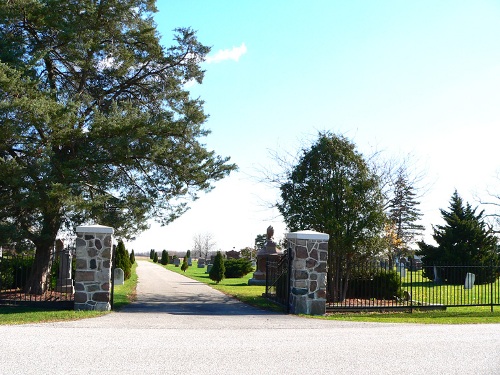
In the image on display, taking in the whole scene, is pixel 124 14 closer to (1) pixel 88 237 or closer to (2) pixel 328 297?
(1) pixel 88 237

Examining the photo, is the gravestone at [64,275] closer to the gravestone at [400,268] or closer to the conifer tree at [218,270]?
the conifer tree at [218,270]

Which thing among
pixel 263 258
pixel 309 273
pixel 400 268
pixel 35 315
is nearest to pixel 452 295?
pixel 400 268

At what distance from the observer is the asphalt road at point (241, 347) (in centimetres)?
670

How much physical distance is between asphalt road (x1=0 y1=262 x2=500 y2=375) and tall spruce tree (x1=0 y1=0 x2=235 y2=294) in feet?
17.1

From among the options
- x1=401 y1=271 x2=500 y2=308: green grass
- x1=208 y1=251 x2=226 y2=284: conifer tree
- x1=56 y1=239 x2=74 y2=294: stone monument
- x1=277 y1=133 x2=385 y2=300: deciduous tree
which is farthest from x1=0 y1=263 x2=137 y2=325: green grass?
x1=208 y1=251 x2=226 y2=284: conifer tree

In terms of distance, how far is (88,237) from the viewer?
44.2 ft

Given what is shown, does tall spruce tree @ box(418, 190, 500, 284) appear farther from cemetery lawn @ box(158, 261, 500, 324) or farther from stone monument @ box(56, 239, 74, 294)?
stone monument @ box(56, 239, 74, 294)

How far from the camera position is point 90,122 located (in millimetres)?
16422

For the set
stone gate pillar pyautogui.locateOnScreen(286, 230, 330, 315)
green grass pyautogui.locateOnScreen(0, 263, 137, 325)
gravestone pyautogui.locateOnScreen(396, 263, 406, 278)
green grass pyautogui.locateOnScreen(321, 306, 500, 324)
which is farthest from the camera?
gravestone pyautogui.locateOnScreen(396, 263, 406, 278)

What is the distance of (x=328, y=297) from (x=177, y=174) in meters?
6.44

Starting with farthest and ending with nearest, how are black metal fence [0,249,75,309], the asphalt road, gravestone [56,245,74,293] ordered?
gravestone [56,245,74,293] < black metal fence [0,249,75,309] < the asphalt road

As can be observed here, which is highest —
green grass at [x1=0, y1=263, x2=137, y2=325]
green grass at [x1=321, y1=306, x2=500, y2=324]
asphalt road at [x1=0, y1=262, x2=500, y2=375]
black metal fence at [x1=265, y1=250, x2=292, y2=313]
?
black metal fence at [x1=265, y1=250, x2=292, y2=313]

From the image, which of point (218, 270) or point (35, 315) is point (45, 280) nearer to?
point (35, 315)

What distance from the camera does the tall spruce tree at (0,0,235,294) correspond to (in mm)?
14500
